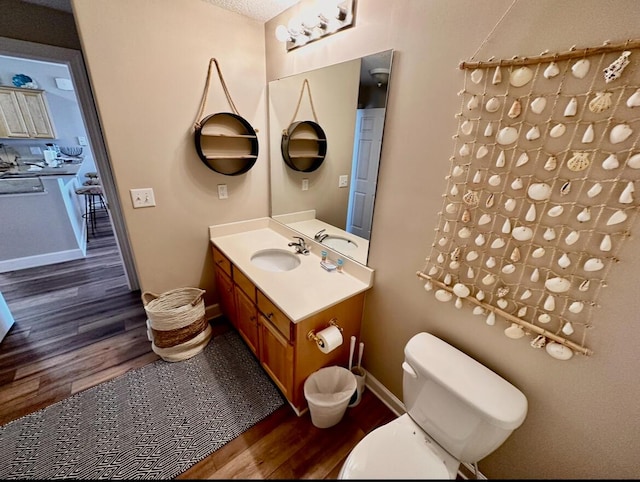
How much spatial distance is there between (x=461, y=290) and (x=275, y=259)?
1.29 m

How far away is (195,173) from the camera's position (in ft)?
5.99

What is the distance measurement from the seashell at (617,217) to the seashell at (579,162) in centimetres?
15

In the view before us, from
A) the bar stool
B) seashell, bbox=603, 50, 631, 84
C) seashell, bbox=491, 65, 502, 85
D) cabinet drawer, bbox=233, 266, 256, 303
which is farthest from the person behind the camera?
the bar stool

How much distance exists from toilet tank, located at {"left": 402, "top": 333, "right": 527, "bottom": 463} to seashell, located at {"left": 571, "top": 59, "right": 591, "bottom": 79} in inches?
41.5

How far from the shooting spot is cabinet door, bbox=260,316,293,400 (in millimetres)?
1353

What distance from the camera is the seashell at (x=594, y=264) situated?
0.75 metres

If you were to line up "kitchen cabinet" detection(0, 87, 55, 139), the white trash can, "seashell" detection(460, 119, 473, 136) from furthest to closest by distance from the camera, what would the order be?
"kitchen cabinet" detection(0, 87, 55, 139) → the white trash can → "seashell" detection(460, 119, 473, 136)

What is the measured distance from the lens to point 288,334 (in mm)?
1286

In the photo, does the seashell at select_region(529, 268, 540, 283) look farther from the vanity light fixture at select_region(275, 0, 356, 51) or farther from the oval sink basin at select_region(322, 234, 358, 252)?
the vanity light fixture at select_region(275, 0, 356, 51)

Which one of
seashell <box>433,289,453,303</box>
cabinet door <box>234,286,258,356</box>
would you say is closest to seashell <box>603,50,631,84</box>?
seashell <box>433,289,453,303</box>

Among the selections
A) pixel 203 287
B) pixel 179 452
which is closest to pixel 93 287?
pixel 203 287

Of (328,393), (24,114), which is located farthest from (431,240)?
(24,114)

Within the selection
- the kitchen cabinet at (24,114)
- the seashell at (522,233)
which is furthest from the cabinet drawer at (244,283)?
the kitchen cabinet at (24,114)

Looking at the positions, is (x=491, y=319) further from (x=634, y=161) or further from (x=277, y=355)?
(x=277, y=355)
